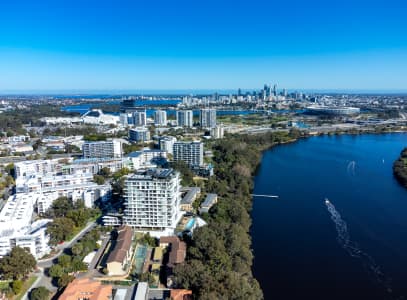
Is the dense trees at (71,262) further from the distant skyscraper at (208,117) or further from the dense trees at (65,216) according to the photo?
the distant skyscraper at (208,117)

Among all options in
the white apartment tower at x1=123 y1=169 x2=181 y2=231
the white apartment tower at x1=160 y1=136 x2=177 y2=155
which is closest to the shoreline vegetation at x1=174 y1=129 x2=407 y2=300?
the white apartment tower at x1=123 y1=169 x2=181 y2=231

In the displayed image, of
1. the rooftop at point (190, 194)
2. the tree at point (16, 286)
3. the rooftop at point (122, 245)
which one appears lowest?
the tree at point (16, 286)

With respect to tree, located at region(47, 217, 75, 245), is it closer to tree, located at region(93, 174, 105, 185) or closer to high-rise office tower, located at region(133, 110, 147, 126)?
tree, located at region(93, 174, 105, 185)

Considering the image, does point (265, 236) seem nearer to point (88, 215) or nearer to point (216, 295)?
point (216, 295)

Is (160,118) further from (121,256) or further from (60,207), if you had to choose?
(121,256)

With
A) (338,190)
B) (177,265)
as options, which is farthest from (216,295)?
(338,190)

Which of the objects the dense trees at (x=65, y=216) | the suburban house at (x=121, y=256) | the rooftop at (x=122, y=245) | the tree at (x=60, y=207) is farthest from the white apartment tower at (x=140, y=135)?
the suburban house at (x=121, y=256)
